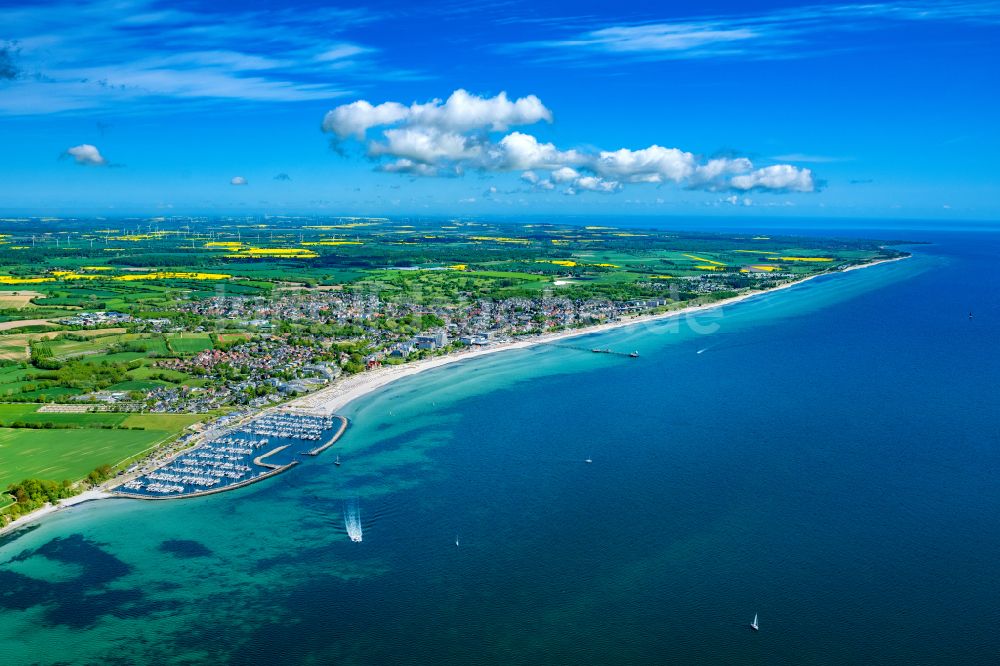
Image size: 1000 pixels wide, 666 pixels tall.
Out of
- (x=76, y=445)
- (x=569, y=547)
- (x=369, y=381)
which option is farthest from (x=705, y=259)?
(x=76, y=445)

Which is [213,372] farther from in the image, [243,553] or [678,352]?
[678,352]

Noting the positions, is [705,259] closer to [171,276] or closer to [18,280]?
[171,276]

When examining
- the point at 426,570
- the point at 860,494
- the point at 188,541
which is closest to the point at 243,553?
the point at 188,541

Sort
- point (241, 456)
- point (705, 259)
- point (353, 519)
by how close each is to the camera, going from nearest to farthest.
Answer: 1. point (353, 519)
2. point (241, 456)
3. point (705, 259)

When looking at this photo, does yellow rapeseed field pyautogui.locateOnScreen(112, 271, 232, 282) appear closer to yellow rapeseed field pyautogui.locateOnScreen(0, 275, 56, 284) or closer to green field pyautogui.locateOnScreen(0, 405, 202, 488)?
yellow rapeseed field pyautogui.locateOnScreen(0, 275, 56, 284)

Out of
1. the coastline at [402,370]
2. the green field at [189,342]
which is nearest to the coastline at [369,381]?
the coastline at [402,370]
